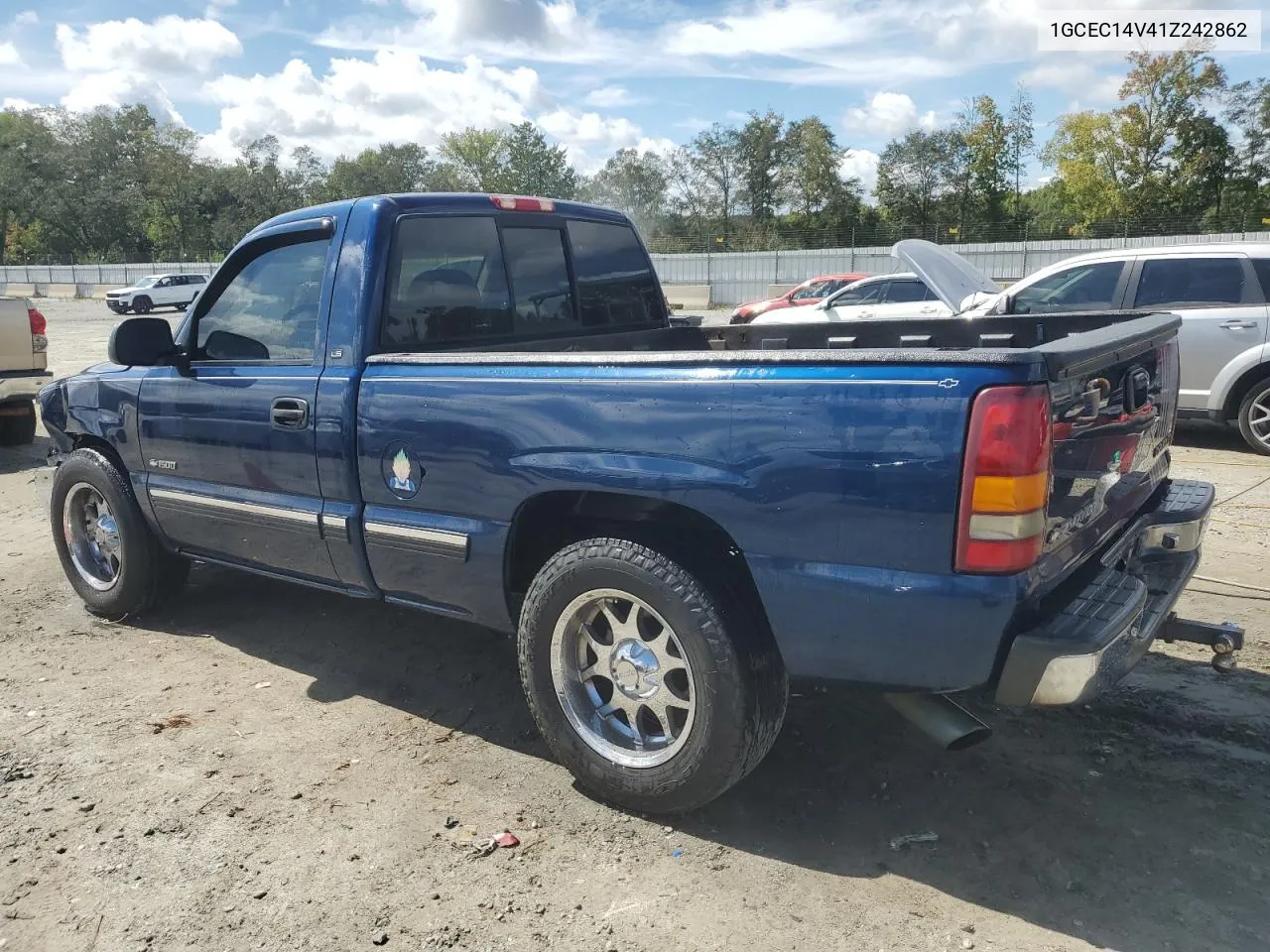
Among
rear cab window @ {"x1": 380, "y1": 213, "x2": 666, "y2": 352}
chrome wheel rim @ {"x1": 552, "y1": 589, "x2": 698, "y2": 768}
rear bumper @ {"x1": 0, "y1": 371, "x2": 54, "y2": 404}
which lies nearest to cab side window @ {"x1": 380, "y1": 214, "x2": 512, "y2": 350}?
rear cab window @ {"x1": 380, "y1": 213, "x2": 666, "y2": 352}

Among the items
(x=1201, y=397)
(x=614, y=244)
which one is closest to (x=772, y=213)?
(x=1201, y=397)

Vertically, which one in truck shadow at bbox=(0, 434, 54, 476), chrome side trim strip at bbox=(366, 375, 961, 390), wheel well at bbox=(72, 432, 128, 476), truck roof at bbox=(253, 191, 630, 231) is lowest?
truck shadow at bbox=(0, 434, 54, 476)

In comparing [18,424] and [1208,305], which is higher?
[1208,305]

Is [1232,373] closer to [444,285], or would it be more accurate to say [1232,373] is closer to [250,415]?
[444,285]

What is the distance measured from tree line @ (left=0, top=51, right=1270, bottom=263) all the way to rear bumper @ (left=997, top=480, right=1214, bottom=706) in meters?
37.3

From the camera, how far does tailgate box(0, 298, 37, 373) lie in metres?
9.38

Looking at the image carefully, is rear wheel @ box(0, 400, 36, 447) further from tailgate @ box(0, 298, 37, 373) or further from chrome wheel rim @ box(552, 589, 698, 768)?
chrome wheel rim @ box(552, 589, 698, 768)

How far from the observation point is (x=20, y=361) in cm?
952

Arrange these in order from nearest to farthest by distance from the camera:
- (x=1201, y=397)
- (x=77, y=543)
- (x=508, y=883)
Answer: (x=508, y=883), (x=77, y=543), (x=1201, y=397)

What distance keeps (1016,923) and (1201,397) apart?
24.0ft

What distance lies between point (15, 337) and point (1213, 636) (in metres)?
10.2

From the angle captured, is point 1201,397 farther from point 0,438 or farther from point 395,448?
point 0,438

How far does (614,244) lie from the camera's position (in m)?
4.71

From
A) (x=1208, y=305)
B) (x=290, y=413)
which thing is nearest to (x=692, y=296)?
(x=1208, y=305)
